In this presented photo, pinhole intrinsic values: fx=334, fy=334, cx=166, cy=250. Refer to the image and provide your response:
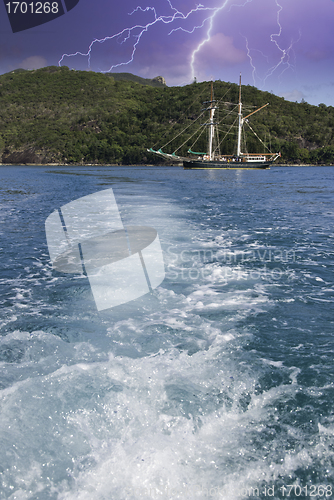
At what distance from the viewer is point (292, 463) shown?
2.58m

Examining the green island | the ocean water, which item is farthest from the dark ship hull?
the ocean water

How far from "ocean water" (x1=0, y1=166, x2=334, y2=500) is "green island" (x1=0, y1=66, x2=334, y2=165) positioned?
137 metres

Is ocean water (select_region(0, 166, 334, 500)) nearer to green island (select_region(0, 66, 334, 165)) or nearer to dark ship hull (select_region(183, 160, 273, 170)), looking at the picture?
dark ship hull (select_region(183, 160, 273, 170))

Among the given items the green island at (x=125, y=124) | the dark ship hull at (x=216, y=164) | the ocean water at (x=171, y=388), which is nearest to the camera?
the ocean water at (x=171, y=388)

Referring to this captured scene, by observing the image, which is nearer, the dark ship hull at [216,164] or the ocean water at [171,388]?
the ocean water at [171,388]

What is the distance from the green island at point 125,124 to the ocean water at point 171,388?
450 ft

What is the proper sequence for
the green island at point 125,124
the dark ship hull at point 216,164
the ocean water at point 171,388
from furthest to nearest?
1. the green island at point 125,124
2. the dark ship hull at point 216,164
3. the ocean water at point 171,388

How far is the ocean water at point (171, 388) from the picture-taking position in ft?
8.23

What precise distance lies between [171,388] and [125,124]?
572ft

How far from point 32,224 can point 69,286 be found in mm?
7335

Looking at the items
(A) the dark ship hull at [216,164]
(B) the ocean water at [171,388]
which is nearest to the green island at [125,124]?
(A) the dark ship hull at [216,164]

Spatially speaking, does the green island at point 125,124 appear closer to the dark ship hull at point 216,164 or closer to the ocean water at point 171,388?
the dark ship hull at point 216,164

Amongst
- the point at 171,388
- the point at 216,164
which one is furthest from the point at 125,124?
the point at 171,388

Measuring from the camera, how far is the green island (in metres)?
142
